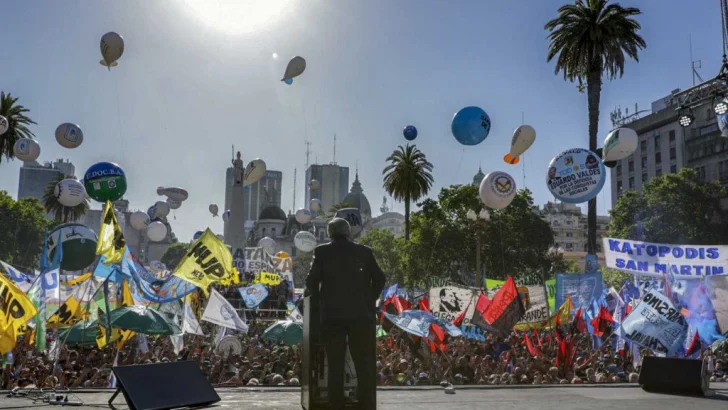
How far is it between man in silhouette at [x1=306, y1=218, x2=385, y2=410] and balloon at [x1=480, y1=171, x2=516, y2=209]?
58.7ft

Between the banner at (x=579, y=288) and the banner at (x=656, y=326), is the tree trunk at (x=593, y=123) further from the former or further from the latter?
the banner at (x=656, y=326)

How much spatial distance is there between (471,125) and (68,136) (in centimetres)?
1777

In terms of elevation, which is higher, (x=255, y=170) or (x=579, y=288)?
(x=255, y=170)

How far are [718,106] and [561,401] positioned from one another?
20.2 metres

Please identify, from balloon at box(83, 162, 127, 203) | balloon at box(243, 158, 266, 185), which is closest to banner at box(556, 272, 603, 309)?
balloon at box(83, 162, 127, 203)

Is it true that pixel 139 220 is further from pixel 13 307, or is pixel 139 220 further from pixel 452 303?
pixel 13 307

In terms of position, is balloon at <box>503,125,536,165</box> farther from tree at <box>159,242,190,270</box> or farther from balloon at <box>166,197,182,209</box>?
tree at <box>159,242,190,270</box>

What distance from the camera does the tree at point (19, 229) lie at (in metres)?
63.9

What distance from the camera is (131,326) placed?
1437 cm

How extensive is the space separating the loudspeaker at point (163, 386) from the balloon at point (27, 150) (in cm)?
2839

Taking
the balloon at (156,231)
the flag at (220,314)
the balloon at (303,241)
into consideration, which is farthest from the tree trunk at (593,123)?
the balloon at (303,241)

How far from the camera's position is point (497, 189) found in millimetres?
23234

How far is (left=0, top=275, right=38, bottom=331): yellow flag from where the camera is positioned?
10.6 m

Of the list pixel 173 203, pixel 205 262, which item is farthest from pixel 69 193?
pixel 173 203
